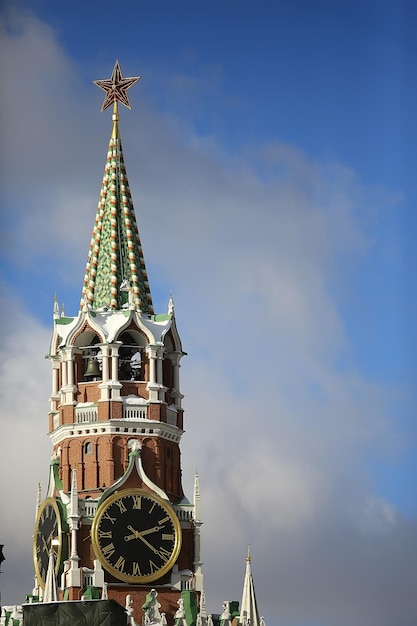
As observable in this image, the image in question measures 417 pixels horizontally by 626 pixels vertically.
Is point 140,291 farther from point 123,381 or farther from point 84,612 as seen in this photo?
point 84,612

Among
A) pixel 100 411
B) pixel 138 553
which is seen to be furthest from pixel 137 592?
pixel 100 411

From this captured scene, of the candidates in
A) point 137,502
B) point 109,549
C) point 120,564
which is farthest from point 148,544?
point 137,502

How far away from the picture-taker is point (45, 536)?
11038 cm

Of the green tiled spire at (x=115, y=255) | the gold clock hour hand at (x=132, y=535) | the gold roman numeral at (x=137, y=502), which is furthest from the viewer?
the green tiled spire at (x=115, y=255)

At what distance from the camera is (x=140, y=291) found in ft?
375

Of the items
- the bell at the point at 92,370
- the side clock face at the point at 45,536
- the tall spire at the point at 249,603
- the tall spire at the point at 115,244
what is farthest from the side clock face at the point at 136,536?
the tall spire at the point at 115,244

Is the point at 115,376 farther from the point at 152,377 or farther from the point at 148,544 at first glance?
the point at 148,544

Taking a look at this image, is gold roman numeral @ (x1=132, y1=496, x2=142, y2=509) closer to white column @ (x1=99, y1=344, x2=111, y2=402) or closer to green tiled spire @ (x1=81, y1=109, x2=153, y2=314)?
white column @ (x1=99, y1=344, x2=111, y2=402)

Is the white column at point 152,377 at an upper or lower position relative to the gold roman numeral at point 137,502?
upper

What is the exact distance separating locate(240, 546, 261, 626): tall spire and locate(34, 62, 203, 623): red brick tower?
250 cm

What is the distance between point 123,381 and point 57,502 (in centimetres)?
689

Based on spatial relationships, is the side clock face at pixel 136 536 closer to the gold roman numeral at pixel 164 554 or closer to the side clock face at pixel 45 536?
the gold roman numeral at pixel 164 554

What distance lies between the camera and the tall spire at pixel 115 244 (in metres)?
114

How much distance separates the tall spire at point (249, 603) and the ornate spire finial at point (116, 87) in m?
23.2
